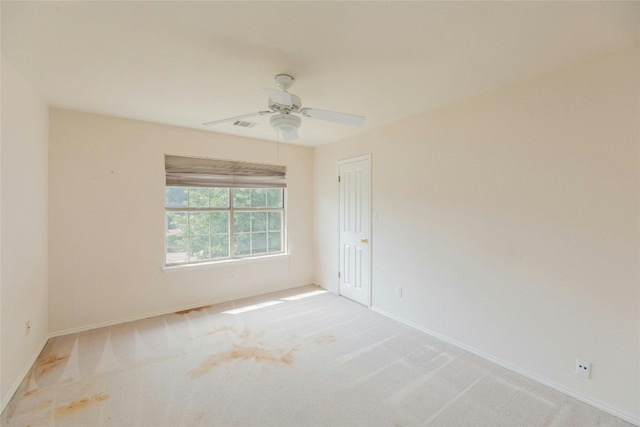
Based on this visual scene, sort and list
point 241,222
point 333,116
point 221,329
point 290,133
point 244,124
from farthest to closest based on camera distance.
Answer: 1. point 241,222
2. point 244,124
3. point 221,329
4. point 290,133
5. point 333,116

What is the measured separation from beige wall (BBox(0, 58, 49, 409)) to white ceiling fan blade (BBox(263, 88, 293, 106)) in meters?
1.87

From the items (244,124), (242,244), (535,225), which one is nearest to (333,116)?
(244,124)

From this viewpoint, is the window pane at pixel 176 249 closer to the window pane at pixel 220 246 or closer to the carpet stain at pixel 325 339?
the window pane at pixel 220 246

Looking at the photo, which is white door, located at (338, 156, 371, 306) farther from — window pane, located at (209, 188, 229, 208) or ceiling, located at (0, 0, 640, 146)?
window pane, located at (209, 188, 229, 208)

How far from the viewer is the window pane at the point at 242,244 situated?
13.8 ft

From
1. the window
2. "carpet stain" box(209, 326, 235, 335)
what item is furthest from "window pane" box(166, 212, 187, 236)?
"carpet stain" box(209, 326, 235, 335)

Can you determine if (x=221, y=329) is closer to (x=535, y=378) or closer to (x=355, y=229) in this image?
(x=355, y=229)

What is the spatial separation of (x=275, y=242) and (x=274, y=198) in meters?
0.74

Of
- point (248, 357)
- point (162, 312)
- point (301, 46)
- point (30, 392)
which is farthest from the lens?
point (162, 312)

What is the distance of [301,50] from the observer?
1.84 meters

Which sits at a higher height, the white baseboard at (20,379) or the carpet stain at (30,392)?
the white baseboard at (20,379)

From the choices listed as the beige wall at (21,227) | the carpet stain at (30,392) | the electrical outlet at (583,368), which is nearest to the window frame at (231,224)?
the beige wall at (21,227)

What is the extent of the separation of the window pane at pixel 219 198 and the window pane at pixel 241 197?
117 millimetres

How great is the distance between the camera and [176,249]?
12.2 ft
